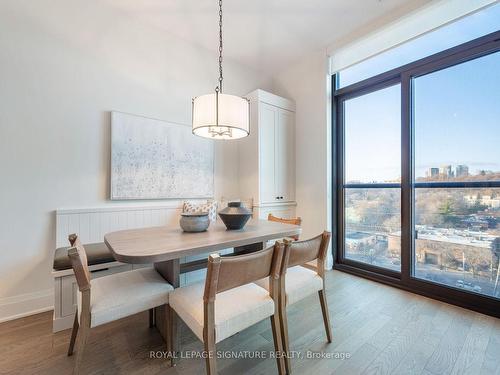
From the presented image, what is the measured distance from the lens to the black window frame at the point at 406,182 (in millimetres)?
2125

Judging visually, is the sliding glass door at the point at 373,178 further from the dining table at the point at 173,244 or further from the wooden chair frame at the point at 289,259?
the wooden chair frame at the point at 289,259

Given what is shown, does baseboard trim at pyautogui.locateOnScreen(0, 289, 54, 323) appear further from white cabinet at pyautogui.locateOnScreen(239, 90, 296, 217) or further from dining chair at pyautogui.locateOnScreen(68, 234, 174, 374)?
white cabinet at pyautogui.locateOnScreen(239, 90, 296, 217)

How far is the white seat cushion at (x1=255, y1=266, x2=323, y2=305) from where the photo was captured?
1482 mm

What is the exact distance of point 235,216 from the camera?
174 centimetres

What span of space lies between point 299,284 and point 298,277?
7cm

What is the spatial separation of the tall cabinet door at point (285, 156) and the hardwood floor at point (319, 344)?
5.55 ft

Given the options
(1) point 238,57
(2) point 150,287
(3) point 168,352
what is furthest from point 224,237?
(1) point 238,57

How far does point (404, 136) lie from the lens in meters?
2.59

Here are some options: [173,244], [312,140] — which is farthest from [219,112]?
[312,140]

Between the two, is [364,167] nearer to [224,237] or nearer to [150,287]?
[224,237]

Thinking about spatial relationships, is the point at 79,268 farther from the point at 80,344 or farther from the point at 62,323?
the point at 62,323

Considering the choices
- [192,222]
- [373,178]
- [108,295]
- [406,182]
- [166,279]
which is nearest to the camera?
[108,295]

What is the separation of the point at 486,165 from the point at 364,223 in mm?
1310

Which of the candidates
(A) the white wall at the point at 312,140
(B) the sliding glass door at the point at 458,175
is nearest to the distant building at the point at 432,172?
(B) the sliding glass door at the point at 458,175
